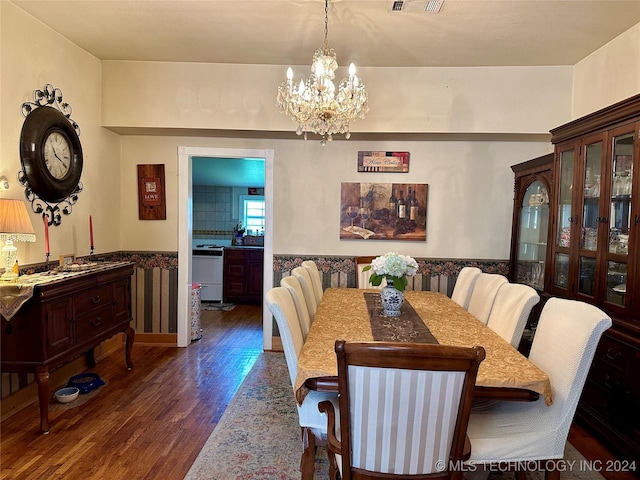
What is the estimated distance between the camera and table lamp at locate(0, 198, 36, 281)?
2.30m

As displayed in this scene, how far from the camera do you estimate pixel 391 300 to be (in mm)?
2393

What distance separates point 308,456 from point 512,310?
139 centimetres

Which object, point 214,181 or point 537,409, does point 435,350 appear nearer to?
point 537,409

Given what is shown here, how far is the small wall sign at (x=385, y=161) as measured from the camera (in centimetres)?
393

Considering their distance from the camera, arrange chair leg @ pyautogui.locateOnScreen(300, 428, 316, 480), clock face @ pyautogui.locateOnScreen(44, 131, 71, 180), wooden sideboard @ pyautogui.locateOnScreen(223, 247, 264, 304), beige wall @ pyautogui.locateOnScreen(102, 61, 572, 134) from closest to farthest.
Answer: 1. chair leg @ pyautogui.locateOnScreen(300, 428, 316, 480)
2. clock face @ pyautogui.locateOnScreen(44, 131, 71, 180)
3. beige wall @ pyautogui.locateOnScreen(102, 61, 572, 134)
4. wooden sideboard @ pyautogui.locateOnScreen(223, 247, 264, 304)

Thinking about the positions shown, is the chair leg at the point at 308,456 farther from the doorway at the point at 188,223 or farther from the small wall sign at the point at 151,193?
the small wall sign at the point at 151,193

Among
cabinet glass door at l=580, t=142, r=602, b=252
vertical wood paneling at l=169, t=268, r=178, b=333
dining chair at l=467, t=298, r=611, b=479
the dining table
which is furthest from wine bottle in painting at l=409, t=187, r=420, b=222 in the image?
vertical wood paneling at l=169, t=268, r=178, b=333

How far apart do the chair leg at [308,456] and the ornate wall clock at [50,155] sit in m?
2.57

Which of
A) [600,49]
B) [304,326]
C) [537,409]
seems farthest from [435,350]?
[600,49]

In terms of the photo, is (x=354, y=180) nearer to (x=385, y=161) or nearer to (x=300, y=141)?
(x=385, y=161)

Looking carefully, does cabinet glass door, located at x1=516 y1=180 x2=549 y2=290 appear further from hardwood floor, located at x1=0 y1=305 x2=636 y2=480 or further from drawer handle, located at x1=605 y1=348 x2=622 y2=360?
hardwood floor, located at x1=0 y1=305 x2=636 y2=480

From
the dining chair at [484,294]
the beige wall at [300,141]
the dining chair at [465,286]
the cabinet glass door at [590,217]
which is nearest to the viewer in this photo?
the cabinet glass door at [590,217]

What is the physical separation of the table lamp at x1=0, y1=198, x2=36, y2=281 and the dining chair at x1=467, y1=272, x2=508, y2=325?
3033mm

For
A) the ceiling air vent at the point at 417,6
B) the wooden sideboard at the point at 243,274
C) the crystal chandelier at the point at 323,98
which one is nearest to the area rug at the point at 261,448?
the crystal chandelier at the point at 323,98
